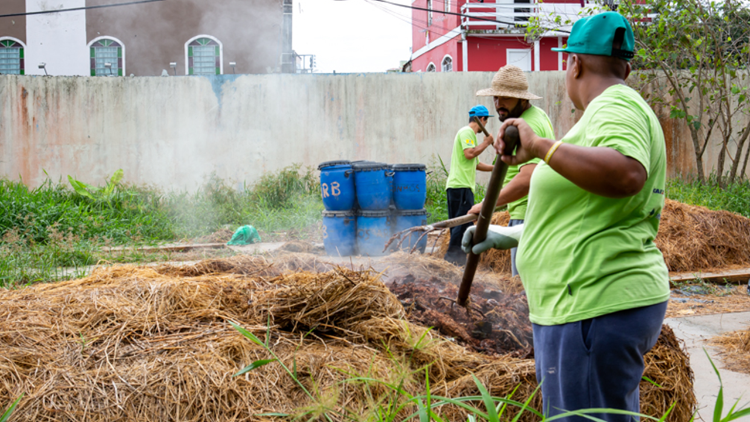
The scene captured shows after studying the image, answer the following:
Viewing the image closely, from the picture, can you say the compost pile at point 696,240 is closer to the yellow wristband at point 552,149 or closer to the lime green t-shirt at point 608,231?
the lime green t-shirt at point 608,231

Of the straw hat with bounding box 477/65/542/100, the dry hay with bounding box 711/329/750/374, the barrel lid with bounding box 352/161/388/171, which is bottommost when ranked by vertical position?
the dry hay with bounding box 711/329/750/374

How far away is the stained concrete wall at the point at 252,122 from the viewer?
398 inches

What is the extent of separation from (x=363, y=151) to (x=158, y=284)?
777 cm

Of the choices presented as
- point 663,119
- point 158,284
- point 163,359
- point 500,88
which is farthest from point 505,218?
point 663,119

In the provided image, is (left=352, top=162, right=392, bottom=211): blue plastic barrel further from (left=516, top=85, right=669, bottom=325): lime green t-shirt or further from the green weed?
the green weed

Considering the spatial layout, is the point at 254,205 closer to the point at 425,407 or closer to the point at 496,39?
the point at 425,407

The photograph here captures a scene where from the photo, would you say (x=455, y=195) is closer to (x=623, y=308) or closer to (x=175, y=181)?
(x=623, y=308)

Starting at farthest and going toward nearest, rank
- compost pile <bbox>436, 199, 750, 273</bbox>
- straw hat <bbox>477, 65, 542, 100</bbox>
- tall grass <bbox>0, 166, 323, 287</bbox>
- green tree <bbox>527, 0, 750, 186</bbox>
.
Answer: green tree <bbox>527, 0, 750, 186</bbox>, tall grass <bbox>0, 166, 323, 287</bbox>, compost pile <bbox>436, 199, 750, 273</bbox>, straw hat <bbox>477, 65, 542, 100</bbox>

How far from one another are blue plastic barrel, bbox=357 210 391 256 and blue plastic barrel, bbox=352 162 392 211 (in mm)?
90

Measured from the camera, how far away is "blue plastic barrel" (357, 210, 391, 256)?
6438mm

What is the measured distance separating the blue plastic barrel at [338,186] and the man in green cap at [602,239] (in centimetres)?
498

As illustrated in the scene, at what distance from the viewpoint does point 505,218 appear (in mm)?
6184

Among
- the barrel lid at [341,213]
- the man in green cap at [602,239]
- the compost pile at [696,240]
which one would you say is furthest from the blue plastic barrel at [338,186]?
the man in green cap at [602,239]

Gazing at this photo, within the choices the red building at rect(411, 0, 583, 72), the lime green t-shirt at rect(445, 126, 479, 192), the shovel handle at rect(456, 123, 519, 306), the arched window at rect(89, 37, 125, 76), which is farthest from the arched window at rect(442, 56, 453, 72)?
the shovel handle at rect(456, 123, 519, 306)
